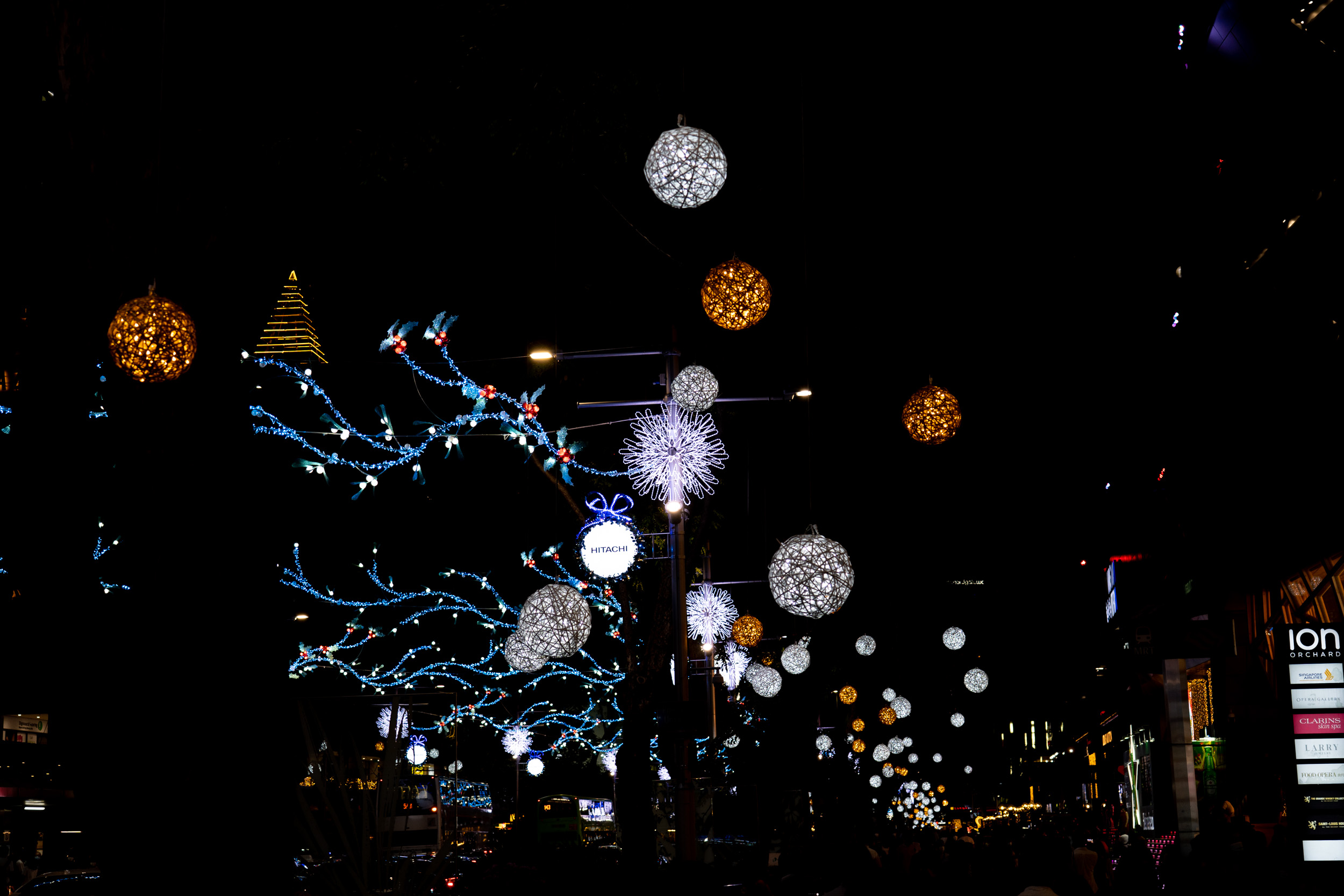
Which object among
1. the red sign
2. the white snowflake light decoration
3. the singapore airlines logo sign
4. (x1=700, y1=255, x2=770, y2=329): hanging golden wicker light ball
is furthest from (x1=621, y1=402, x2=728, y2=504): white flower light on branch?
the white snowflake light decoration

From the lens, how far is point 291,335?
11406mm

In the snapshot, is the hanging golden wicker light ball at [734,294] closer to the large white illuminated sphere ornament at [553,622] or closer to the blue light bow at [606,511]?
the large white illuminated sphere ornament at [553,622]

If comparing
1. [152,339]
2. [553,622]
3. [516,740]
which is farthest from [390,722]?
[516,740]

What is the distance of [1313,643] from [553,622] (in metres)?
6.65

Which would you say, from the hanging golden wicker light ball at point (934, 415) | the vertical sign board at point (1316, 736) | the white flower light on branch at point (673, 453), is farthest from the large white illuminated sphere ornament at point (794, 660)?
the vertical sign board at point (1316, 736)

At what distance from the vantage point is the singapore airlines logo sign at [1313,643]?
960 cm

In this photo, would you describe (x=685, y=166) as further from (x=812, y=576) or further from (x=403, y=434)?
(x=403, y=434)

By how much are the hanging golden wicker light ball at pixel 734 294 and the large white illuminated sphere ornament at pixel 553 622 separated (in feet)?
11.6

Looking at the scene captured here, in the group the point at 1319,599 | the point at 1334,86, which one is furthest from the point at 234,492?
the point at 1319,599

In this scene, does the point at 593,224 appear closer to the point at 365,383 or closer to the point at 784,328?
the point at 365,383

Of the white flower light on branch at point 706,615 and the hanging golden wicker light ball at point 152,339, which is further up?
the hanging golden wicker light ball at point 152,339

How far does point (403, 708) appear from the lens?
1018 cm

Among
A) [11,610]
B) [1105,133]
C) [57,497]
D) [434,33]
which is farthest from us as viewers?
[1105,133]

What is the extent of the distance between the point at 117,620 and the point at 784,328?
45.4ft
